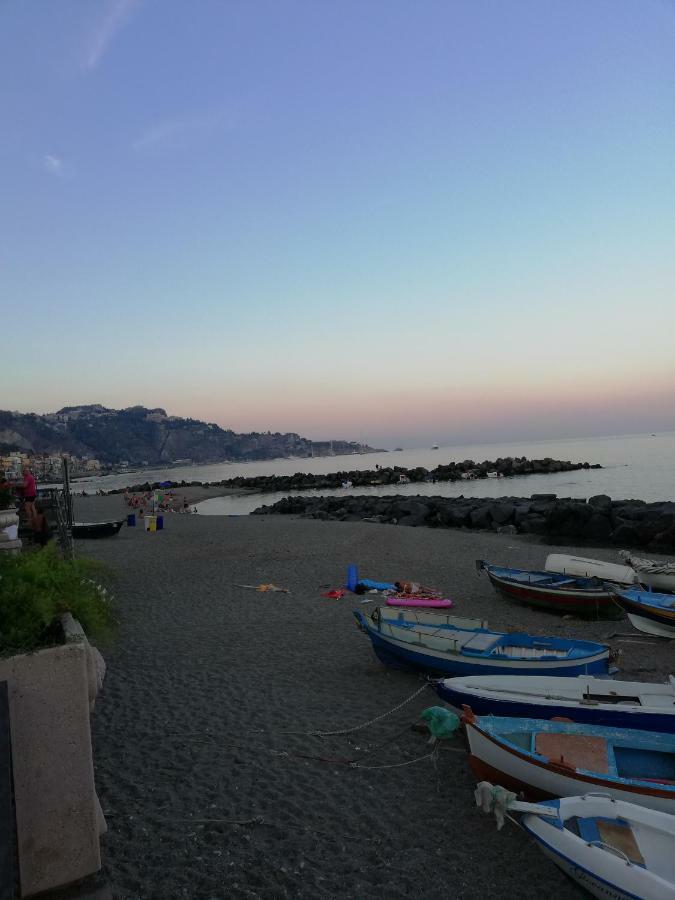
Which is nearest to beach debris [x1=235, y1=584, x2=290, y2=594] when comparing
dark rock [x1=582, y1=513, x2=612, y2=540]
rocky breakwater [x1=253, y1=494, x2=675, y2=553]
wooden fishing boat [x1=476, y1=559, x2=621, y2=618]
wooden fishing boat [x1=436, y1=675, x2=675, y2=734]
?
wooden fishing boat [x1=476, y1=559, x2=621, y2=618]

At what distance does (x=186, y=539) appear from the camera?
25.0 meters

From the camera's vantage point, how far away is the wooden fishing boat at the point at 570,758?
200 inches

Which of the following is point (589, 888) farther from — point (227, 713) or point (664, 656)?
point (664, 656)

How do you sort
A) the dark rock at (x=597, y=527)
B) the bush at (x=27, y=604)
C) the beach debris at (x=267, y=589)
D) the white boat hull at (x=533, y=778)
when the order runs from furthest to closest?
1. the dark rock at (x=597, y=527)
2. the beach debris at (x=267, y=589)
3. the white boat hull at (x=533, y=778)
4. the bush at (x=27, y=604)

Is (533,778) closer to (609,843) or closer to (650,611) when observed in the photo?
(609,843)

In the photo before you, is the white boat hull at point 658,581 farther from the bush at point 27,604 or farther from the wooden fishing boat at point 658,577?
the bush at point 27,604

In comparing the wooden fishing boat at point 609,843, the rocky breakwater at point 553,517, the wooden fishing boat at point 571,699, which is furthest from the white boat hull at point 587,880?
the rocky breakwater at point 553,517

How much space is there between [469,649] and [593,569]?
758cm

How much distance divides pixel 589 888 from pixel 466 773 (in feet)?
6.44

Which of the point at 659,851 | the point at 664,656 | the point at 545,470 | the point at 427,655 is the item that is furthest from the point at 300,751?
the point at 545,470

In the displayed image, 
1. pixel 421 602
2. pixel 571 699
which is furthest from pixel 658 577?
pixel 571 699

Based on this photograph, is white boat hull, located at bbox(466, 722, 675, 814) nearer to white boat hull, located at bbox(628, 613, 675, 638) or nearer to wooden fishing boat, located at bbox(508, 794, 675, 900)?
wooden fishing boat, located at bbox(508, 794, 675, 900)

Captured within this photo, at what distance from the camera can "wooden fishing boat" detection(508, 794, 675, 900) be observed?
3.96m

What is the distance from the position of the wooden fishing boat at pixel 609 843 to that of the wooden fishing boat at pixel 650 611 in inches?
318
